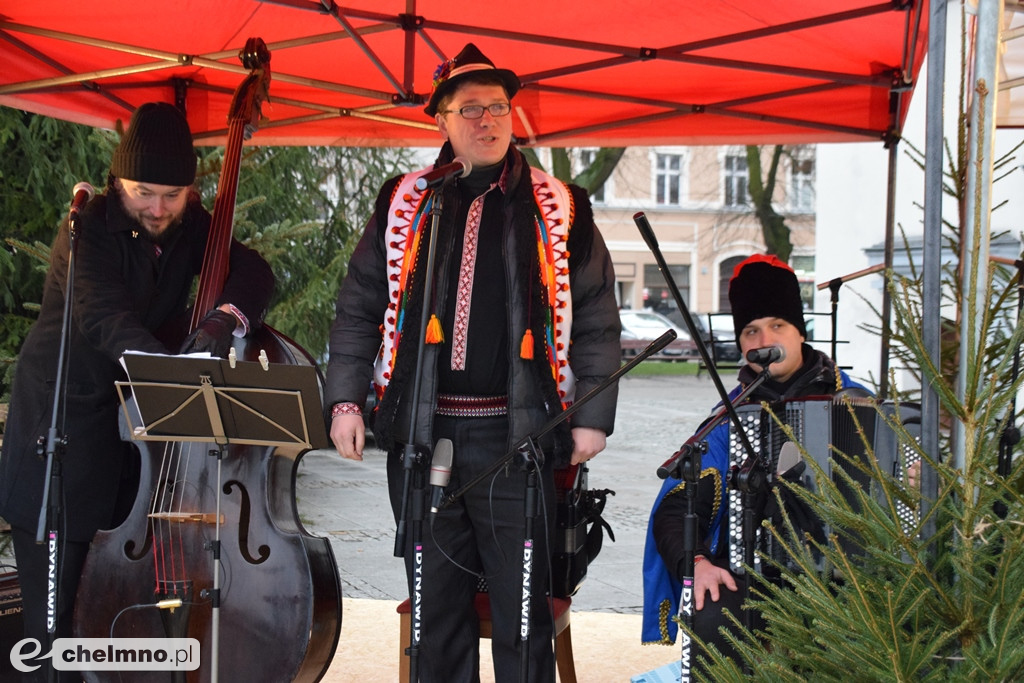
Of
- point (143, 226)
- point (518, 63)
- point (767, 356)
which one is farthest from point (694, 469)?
point (518, 63)

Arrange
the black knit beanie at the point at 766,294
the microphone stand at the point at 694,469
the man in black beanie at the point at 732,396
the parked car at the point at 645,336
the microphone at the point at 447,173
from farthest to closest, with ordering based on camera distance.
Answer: the parked car at the point at 645,336, the black knit beanie at the point at 766,294, the man in black beanie at the point at 732,396, the microphone at the point at 447,173, the microphone stand at the point at 694,469

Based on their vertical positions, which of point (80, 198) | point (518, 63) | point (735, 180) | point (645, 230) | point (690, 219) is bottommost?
point (645, 230)

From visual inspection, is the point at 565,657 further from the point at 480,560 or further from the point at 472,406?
the point at 472,406

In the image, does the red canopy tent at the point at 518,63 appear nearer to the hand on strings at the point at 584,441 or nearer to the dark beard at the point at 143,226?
the dark beard at the point at 143,226

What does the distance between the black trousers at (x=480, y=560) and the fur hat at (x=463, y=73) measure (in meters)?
0.92

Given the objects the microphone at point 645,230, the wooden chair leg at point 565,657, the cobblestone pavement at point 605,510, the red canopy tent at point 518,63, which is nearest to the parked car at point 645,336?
the cobblestone pavement at point 605,510

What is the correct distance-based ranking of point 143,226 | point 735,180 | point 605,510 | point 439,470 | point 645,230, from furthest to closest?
1. point 735,180
2. point 605,510
3. point 143,226
4. point 439,470
5. point 645,230

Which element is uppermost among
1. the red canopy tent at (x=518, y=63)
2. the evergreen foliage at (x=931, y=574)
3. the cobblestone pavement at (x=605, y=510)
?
the red canopy tent at (x=518, y=63)

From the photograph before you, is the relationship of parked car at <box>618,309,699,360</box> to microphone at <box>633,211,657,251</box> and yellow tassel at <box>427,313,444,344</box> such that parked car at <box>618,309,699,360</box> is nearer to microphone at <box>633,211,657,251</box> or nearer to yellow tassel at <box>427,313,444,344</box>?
yellow tassel at <box>427,313,444,344</box>

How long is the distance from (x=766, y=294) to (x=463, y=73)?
1181mm

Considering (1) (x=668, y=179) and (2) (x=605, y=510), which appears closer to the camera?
(2) (x=605, y=510)

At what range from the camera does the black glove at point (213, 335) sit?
3.10 metres

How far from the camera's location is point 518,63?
15.8ft

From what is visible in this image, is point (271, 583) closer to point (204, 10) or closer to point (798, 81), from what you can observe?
point (204, 10)
